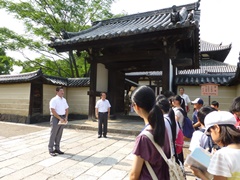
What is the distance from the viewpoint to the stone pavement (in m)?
3.47

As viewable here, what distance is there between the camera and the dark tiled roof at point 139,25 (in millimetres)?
5848

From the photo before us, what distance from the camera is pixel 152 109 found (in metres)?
1.49

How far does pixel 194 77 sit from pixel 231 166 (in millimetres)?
9289

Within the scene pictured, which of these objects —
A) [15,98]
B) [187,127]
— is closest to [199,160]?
[187,127]

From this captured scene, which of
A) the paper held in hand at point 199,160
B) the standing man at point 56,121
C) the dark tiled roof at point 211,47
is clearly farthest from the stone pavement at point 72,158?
the dark tiled roof at point 211,47

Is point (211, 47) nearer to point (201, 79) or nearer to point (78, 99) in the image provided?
point (201, 79)

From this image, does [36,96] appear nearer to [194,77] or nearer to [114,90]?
[114,90]

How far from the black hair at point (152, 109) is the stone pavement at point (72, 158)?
2337 millimetres

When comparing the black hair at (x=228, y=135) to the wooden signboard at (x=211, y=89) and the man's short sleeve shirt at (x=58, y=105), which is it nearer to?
the man's short sleeve shirt at (x=58, y=105)

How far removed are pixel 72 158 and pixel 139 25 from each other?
243 inches

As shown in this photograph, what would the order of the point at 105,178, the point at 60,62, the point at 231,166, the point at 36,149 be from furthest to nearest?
the point at 60,62 → the point at 36,149 → the point at 105,178 → the point at 231,166

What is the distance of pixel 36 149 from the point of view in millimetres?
5043

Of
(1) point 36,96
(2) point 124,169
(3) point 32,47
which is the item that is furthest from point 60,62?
(2) point 124,169

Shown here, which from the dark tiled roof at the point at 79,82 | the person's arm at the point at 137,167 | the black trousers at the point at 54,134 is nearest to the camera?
the person's arm at the point at 137,167
